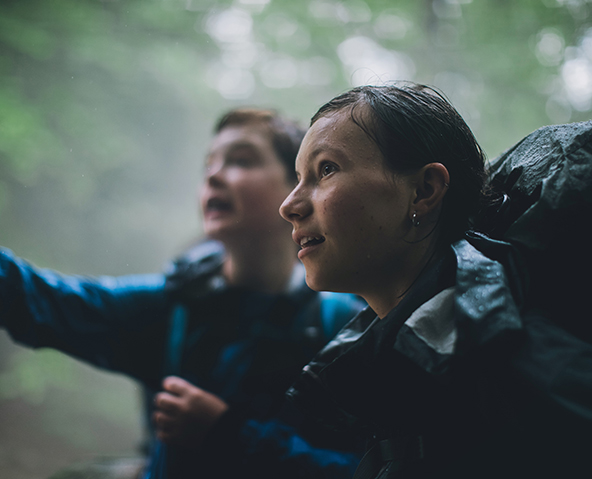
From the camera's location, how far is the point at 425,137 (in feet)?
2.00

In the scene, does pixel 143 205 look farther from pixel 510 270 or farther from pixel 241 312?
pixel 510 270

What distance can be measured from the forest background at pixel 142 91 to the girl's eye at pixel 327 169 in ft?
6.13

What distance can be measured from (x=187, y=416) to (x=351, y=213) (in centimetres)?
65

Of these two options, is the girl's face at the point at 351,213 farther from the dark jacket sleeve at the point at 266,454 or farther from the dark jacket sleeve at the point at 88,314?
the dark jacket sleeve at the point at 88,314

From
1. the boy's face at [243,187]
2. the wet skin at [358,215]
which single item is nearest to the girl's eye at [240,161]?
the boy's face at [243,187]

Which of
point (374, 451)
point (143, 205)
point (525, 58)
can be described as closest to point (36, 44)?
point (143, 205)

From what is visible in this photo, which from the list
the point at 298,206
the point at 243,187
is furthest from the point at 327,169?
the point at 243,187

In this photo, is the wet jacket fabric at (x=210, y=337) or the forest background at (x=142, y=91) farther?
the forest background at (x=142, y=91)

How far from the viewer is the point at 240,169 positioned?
116 centimetres

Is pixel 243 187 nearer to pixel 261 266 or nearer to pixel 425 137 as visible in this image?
pixel 261 266

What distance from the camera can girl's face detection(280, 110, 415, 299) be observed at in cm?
58

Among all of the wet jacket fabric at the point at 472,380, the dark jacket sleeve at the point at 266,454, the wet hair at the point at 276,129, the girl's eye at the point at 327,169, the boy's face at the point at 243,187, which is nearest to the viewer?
the wet jacket fabric at the point at 472,380

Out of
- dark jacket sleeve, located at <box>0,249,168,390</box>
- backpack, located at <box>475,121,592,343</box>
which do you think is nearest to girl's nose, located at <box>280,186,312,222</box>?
backpack, located at <box>475,121,592,343</box>

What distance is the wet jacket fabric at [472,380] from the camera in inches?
15.9
